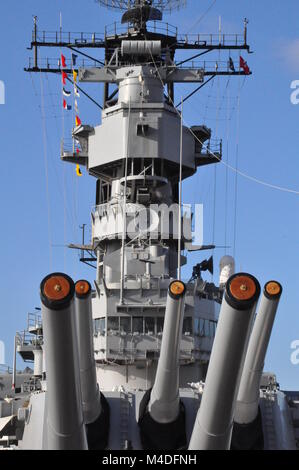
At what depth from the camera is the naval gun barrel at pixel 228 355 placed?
25.7 ft

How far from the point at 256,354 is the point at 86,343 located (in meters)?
2.25

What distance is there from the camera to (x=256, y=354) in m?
12.1

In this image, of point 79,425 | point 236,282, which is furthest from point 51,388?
point 236,282

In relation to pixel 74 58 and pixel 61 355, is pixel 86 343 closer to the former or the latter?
pixel 61 355

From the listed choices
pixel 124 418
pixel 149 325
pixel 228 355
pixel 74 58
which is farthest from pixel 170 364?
pixel 74 58

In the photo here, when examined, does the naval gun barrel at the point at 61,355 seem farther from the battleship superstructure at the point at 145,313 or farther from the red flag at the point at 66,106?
the red flag at the point at 66,106

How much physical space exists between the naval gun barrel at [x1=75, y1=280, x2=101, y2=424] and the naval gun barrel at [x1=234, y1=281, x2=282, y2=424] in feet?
6.79

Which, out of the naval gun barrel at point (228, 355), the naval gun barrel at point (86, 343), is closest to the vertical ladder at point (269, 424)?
the naval gun barrel at point (86, 343)

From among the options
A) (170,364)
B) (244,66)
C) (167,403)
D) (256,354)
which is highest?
(244,66)

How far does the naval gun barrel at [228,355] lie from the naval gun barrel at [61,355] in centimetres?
120

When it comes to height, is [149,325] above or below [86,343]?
below

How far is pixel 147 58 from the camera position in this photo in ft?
94.1

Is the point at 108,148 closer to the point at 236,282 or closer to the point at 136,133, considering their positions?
the point at 136,133

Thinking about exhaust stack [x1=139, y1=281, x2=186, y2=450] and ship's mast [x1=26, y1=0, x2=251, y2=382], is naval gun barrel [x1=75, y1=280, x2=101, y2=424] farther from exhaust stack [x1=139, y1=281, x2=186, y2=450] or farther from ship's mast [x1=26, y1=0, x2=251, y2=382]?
ship's mast [x1=26, y1=0, x2=251, y2=382]
